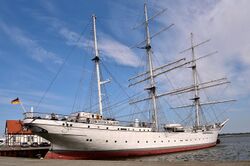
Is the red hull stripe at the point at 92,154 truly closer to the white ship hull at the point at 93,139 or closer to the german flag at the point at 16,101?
the white ship hull at the point at 93,139

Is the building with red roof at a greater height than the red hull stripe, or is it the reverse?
the building with red roof

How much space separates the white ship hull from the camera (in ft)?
109

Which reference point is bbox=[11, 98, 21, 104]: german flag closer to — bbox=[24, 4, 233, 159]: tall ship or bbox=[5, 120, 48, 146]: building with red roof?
bbox=[24, 4, 233, 159]: tall ship

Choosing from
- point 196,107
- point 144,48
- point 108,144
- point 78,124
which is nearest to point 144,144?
point 108,144

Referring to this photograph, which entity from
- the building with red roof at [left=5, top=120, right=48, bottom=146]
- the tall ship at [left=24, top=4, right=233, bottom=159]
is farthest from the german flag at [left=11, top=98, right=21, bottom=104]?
the building with red roof at [left=5, top=120, right=48, bottom=146]

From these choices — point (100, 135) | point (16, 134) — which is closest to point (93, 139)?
point (100, 135)

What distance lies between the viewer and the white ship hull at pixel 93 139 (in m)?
33.3

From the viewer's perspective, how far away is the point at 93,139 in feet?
116

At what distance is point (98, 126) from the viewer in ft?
119

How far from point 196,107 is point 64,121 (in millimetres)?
47304

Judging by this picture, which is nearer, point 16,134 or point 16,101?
point 16,101

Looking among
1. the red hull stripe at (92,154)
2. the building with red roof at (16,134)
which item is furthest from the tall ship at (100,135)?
the building with red roof at (16,134)

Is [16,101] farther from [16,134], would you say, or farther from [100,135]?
[16,134]

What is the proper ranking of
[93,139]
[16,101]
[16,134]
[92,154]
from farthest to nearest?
[16,134], [92,154], [93,139], [16,101]
